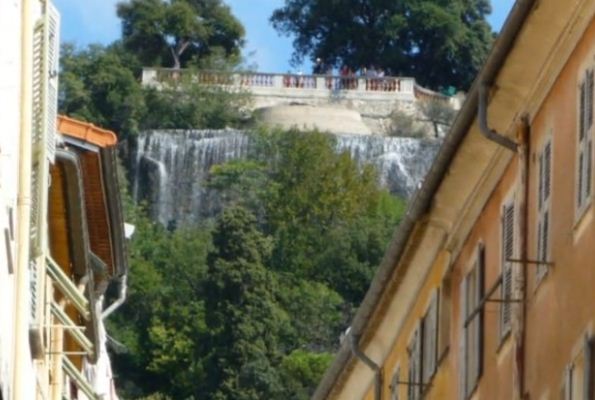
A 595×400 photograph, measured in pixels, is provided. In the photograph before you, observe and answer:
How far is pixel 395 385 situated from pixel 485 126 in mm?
7286

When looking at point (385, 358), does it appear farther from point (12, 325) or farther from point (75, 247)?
point (12, 325)

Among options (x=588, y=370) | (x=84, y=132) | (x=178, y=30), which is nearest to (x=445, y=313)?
(x=84, y=132)

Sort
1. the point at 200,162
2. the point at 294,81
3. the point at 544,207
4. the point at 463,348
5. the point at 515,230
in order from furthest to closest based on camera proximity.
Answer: the point at 294,81
the point at 200,162
the point at 463,348
the point at 515,230
the point at 544,207

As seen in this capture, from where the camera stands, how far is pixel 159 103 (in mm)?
153125

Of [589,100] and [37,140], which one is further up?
[589,100]

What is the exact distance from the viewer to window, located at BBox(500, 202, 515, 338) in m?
20.8

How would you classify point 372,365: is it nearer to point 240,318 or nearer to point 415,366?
point 415,366

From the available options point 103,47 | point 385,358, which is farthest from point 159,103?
point 385,358

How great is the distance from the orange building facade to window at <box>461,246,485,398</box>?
0.04 ft

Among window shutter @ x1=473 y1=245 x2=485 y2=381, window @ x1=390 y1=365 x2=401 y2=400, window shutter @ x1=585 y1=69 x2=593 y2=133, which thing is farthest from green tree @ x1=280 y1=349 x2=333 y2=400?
window shutter @ x1=585 y1=69 x2=593 y2=133

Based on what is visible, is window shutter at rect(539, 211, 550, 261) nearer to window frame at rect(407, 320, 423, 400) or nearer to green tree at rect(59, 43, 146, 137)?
window frame at rect(407, 320, 423, 400)

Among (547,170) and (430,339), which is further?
(430,339)

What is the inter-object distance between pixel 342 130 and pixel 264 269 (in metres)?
28.8

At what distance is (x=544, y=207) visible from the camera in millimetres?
19734
